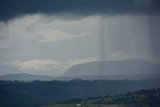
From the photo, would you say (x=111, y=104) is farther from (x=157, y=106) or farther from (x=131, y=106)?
(x=157, y=106)

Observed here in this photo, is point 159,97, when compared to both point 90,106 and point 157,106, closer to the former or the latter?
point 157,106

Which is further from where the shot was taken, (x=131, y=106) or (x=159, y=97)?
(x=159, y=97)

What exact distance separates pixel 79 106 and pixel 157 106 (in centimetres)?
4441

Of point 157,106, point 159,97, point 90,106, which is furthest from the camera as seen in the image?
point 159,97

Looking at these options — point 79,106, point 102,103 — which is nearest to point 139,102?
point 102,103

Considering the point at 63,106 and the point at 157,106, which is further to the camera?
the point at 63,106

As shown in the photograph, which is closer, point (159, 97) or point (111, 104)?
point (111, 104)

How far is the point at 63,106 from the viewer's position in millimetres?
193750

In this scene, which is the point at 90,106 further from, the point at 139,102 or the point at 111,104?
the point at 139,102

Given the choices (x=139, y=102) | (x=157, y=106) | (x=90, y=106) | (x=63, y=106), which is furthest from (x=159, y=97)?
(x=63, y=106)

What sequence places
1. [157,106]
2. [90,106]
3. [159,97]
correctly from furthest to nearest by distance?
[159,97], [90,106], [157,106]

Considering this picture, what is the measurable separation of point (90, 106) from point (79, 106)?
7601mm

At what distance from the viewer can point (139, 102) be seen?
18650cm

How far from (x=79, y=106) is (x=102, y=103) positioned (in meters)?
15.1
